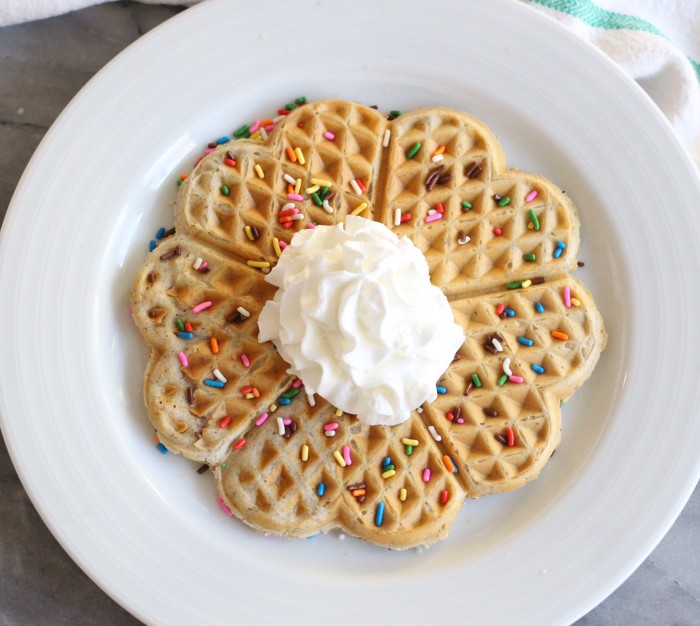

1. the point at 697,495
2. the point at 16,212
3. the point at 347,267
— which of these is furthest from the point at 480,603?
the point at 16,212

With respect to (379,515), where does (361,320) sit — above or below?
above

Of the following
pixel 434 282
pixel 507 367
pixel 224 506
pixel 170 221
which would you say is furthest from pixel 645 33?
pixel 224 506

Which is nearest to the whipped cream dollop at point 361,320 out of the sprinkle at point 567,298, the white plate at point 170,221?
the sprinkle at point 567,298

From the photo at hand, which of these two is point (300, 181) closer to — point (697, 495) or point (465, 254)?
point (465, 254)

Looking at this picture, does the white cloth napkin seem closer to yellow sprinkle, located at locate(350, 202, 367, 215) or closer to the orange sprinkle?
yellow sprinkle, located at locate(350, 202, 367, 215)

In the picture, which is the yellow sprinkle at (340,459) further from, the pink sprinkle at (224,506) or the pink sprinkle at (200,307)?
the pink sprinkle at (200,307)

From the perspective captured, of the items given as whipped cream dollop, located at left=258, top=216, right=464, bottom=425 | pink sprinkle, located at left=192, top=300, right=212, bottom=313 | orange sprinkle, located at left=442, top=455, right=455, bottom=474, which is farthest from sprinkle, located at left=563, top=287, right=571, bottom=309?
pink sprinkle, located at left=192, top=300, right=212, bottom=313

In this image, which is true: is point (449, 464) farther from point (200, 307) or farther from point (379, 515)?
point (200, 307)
